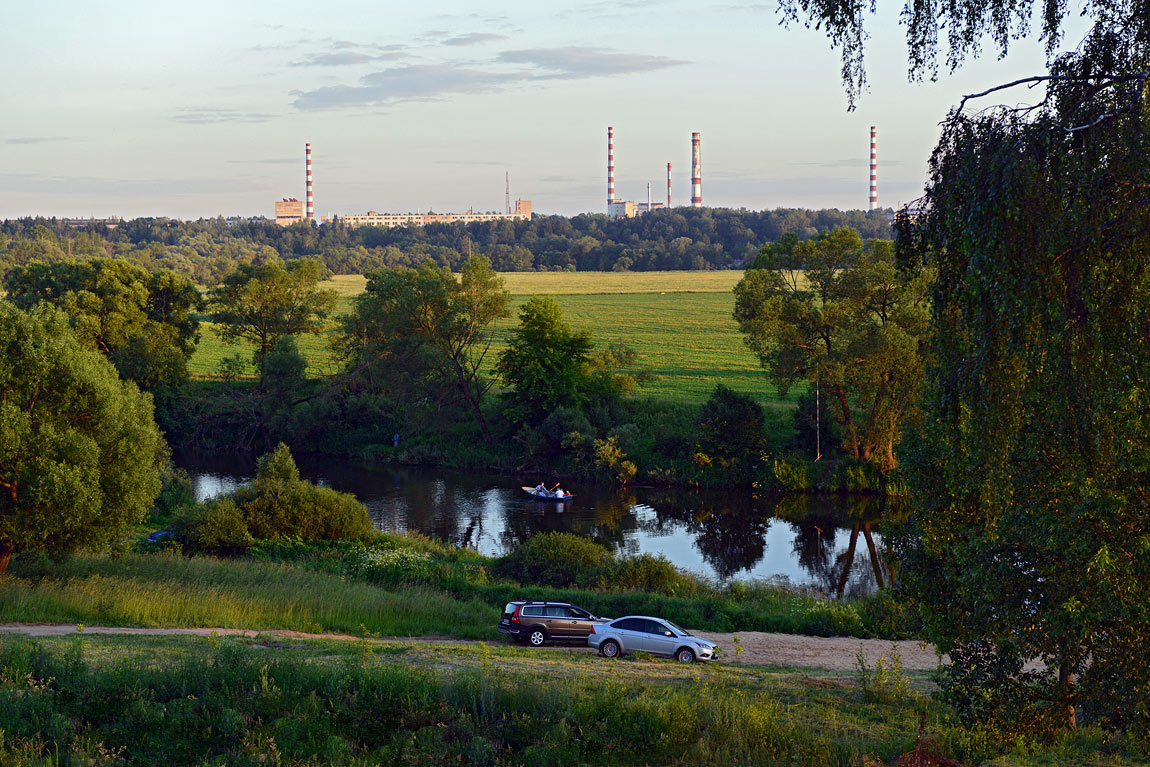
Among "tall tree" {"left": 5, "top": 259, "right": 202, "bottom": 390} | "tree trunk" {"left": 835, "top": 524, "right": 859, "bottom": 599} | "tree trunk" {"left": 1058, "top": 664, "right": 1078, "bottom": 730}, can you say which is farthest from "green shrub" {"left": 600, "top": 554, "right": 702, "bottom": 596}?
"tall tree" {"left": 5, "top": 259, "right": 202, "bottom": 390}

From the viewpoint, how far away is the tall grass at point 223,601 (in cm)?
2312

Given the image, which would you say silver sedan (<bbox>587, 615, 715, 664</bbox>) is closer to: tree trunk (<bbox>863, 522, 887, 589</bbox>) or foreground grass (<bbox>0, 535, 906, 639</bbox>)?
foreground grass (<bbox>0, 535, 906, 639</bbox>)

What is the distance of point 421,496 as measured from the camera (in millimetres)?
50938

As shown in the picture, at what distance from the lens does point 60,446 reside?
2620 cm

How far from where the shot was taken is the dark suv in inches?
917

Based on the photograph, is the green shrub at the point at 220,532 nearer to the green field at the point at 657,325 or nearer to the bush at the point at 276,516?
the bush at the point at 276,516

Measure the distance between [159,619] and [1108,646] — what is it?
19707 mm

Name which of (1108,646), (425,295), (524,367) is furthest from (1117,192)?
(425,295)

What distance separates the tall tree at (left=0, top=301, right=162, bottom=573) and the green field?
41.4 metres

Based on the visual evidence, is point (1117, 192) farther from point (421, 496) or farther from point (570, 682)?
point (421, 496)

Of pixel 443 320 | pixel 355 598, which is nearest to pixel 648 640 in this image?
pixel 355 598

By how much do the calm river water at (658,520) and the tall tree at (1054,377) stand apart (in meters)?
24.1

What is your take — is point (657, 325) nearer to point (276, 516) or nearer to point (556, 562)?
point (276, 516)

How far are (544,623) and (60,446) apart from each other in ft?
44.9
